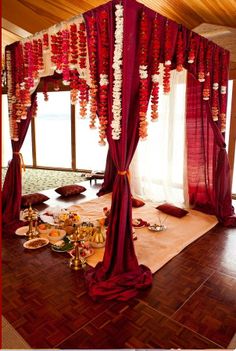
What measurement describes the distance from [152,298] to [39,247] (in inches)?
53.9

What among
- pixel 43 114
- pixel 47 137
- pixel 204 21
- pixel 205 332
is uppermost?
pixel 204 21

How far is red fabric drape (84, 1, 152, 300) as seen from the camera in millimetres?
2086

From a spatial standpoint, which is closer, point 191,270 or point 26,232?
point 191,270

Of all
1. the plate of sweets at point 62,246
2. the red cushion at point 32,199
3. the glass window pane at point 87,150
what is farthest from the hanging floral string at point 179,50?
the glass window pane at point 87,150

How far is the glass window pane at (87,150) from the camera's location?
21.6ft

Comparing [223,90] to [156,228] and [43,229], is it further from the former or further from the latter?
[43,229]

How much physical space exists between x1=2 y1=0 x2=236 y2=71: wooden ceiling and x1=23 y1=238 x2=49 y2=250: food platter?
3.10 metres

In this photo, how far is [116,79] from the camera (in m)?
2.07

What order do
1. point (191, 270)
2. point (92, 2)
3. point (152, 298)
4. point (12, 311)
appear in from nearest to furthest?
point (12, 311)
point (152, 298)
point (191, 270)
point (92, 2)

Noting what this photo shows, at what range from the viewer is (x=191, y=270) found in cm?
245

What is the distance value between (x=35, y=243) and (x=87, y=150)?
4.18 metres

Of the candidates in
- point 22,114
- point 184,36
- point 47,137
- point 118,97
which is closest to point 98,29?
point 118,97

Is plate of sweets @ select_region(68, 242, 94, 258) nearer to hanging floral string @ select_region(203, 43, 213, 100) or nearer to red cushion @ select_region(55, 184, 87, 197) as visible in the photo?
red cushion @ select_region(55, 184, 87, 197)

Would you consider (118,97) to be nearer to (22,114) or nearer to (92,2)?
(22,114)
